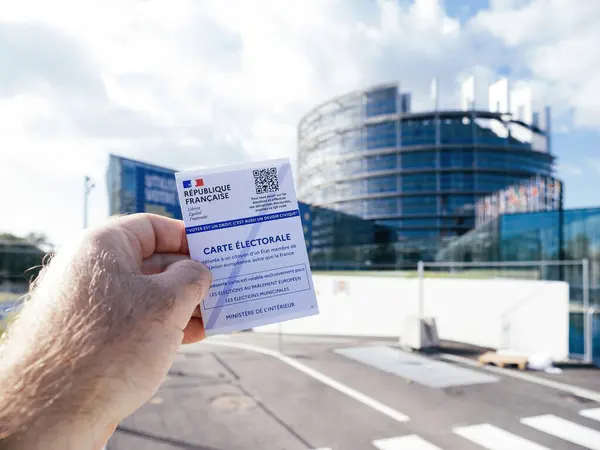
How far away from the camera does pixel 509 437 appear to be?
7.22m

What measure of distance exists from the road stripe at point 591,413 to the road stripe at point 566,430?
2.07 feet

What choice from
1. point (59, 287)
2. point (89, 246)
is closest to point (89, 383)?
point (59, 287)

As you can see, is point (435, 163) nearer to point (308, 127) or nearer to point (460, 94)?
point (460, 94)

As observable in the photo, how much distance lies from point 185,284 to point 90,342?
0.40 metres

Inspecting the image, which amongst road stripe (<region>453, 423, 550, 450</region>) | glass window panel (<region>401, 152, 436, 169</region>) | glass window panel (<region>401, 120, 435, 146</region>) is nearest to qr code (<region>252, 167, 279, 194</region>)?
road stripe (<region>453, 423, 550, 450</region>)

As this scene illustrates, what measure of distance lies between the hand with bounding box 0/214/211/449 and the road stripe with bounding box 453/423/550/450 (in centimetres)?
712

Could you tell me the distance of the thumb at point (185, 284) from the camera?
1498mm

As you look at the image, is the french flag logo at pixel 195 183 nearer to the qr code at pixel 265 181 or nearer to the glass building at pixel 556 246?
the qr code at pixel 265 181

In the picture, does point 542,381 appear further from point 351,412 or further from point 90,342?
point 90,342

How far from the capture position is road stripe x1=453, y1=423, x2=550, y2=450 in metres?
6.84

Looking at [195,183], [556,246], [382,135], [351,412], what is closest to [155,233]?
[195,183]

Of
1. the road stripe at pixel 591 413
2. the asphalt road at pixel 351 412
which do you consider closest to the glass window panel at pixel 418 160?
the asphalt road at pixel 351 412

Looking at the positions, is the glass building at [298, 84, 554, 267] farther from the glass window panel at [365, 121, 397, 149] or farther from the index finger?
the index finger

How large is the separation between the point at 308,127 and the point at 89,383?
83.7 metres
